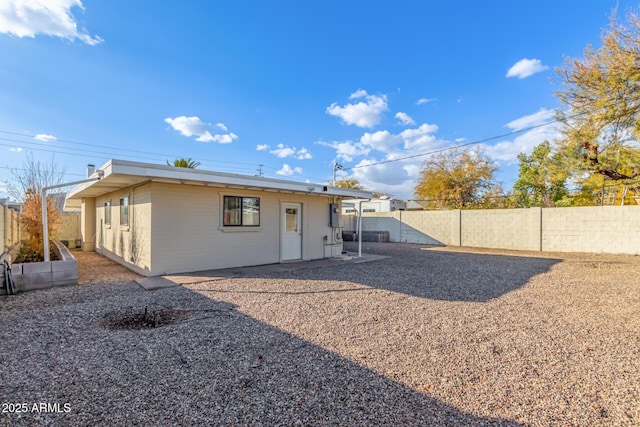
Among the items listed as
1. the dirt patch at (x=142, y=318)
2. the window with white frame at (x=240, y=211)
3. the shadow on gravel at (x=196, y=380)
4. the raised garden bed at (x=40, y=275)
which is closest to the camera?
the shadow on gravel at (x=196, y=380)

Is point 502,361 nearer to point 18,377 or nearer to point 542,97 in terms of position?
point 18,377

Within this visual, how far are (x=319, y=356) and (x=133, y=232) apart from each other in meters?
7.13

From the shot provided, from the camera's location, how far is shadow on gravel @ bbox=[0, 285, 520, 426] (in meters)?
2.12

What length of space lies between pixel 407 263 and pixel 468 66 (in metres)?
9.14

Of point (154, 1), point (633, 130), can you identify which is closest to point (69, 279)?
point (154, 1)

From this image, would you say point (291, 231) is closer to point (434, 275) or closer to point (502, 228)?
point (434, 275)

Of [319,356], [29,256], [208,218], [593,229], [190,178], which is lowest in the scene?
[319,356]

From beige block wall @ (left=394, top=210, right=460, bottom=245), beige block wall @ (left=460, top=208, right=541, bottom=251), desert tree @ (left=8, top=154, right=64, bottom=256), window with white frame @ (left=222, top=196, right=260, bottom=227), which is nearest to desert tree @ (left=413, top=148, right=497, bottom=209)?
beige block wall @ (left=394, top=210, right=460, bottom=245)

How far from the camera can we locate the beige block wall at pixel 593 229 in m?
11.3

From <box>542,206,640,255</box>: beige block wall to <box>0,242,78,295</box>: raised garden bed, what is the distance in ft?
55.4

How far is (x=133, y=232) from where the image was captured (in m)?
8.03

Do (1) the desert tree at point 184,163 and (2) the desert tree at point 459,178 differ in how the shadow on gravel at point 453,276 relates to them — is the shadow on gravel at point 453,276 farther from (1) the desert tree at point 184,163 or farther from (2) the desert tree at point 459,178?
(2) the desert tree at point 459,178

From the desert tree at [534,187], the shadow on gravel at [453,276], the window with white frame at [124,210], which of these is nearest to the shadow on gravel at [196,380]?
the shadow on gravel at [453,276]

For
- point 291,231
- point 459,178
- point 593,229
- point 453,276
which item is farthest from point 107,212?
point 459,178
